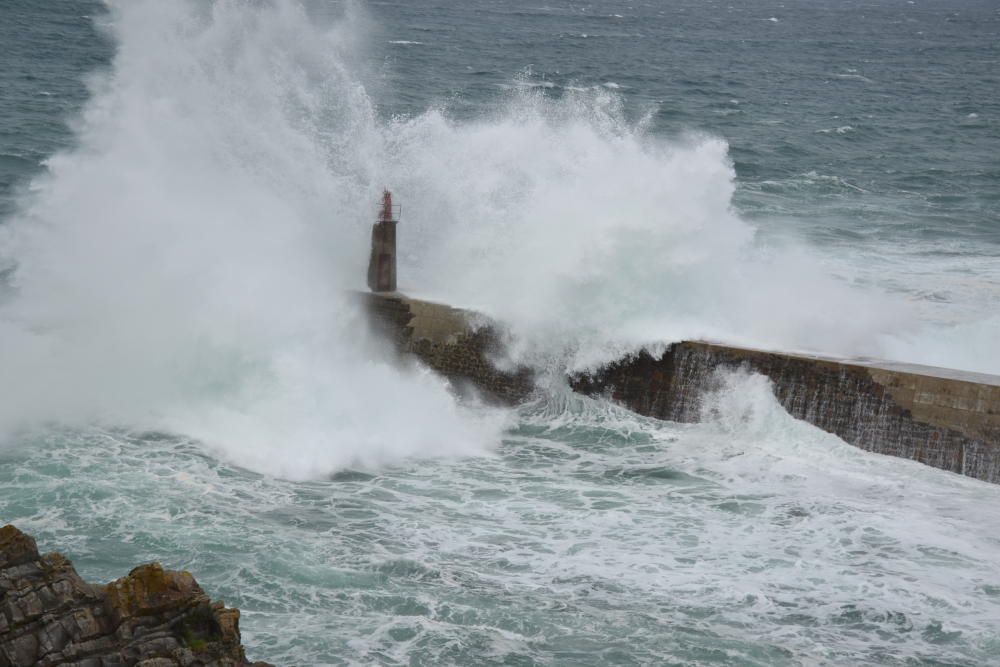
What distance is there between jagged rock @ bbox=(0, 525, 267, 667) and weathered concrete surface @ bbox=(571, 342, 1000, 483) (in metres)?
7.76

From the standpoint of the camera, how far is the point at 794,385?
45.2 feet

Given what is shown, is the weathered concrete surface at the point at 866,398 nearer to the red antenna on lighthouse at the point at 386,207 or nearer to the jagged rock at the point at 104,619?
the red antenna on lighthouse at the point at 386,207

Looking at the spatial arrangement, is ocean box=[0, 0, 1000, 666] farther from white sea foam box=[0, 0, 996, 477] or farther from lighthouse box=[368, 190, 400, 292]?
lighthouse box=[368, 190, 400, 292]

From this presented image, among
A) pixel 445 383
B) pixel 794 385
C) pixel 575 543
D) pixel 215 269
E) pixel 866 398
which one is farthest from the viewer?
pixel 215 269

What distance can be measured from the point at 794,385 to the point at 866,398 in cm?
77

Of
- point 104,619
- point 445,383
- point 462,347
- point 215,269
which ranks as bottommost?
point 104,619

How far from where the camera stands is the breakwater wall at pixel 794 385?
42.2ft

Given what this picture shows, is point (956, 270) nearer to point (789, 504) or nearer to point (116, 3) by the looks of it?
point (789, 504)

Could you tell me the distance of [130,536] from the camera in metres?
10.4

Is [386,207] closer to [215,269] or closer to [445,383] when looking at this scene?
[215,269]

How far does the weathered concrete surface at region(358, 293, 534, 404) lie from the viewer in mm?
15047

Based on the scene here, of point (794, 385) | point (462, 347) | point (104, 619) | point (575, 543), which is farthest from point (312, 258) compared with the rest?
point (104, 619)

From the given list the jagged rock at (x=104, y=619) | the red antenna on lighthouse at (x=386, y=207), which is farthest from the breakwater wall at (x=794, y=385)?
the jagged rock at (x=104, y=619)

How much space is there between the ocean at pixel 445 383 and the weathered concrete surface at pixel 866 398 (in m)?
0.22
